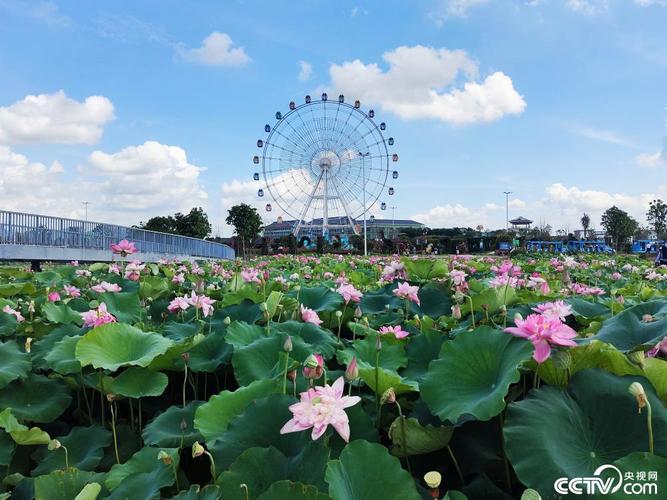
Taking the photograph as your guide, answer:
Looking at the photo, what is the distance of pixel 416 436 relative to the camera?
80cm

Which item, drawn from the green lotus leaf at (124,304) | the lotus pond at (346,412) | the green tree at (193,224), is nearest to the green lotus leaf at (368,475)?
the lotus pond at (346,412)

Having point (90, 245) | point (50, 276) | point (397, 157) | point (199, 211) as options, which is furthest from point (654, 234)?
point (50, 276)

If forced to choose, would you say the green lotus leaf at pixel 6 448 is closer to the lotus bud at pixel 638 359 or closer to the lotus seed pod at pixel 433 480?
the lotus seed pod at pixel 433 480

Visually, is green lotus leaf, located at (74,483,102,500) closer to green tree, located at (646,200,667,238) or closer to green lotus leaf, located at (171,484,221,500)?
green lotus leaf, located at (171,484,221,500)

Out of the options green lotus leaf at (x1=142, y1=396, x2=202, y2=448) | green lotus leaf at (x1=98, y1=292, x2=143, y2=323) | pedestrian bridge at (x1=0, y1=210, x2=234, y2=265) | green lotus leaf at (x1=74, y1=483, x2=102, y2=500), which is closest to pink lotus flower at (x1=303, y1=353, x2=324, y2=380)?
green lotus leaf at (x1=142, y1=396, x2=202, y2=448)

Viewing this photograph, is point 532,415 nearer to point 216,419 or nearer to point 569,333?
point 569,333

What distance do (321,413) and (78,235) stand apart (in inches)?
560

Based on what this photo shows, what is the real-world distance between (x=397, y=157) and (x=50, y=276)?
28.8 m

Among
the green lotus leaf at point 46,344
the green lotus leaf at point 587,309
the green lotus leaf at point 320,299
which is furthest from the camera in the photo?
the green lotus leaf at point 320,299

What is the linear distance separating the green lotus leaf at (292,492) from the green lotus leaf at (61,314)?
1.39m

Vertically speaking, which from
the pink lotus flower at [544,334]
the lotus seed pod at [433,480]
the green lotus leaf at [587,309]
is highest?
the pink lotus flower at [544,334]

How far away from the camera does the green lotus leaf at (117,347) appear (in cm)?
120

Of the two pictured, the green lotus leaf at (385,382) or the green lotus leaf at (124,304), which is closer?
the green lotus leaf at (385,382)

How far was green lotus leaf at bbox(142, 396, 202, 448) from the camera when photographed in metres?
0.98
